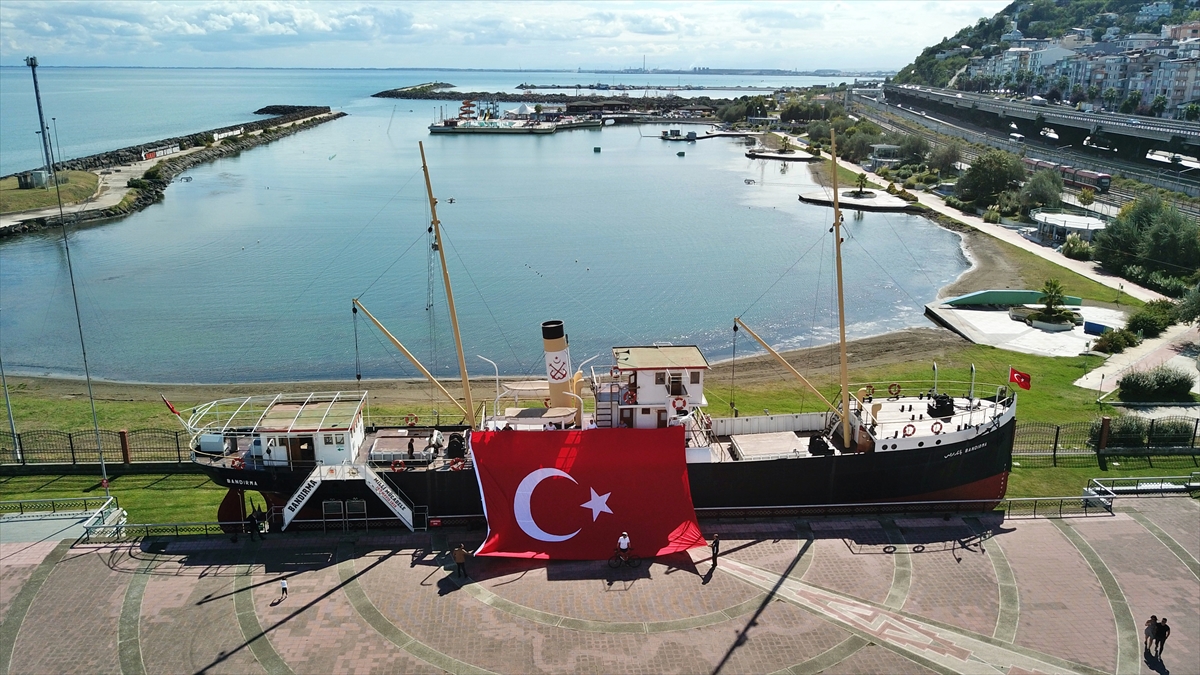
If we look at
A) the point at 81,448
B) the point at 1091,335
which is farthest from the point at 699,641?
the point at 1091,335

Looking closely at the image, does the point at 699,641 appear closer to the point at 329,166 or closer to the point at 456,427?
the point at 456,427

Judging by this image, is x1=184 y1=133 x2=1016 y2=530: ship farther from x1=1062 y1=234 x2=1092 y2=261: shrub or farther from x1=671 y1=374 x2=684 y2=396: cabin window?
x1=1062 y1=234 x2=1092 y2=261: shrub

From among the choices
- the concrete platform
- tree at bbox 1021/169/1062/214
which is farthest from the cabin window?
tree at bbox 1021/169/1062/214

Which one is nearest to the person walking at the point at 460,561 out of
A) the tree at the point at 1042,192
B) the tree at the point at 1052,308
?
the tree at the point at 1052,308

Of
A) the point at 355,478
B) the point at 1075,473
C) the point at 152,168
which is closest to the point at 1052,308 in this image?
the point at 1075,473

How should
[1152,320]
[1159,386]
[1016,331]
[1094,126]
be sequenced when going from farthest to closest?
[1094,126] → [1016,331] → [1152,320] → [1159,386]

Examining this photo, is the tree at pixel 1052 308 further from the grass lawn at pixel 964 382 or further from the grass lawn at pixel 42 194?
the grass lawn at pixel 42 194

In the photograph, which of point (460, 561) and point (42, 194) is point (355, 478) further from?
point (42, 194)
